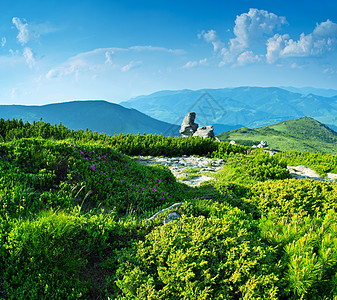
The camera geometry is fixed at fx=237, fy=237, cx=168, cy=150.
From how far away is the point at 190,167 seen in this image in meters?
10.6

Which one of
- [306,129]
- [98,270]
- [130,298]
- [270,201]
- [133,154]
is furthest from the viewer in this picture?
[306,129]

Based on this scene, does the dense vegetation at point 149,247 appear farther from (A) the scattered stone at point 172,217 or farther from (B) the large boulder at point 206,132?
(B) the large boulder at point 206,132

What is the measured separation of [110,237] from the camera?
390 cm

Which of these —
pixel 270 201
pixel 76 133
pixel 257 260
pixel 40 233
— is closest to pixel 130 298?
pixel 40 233

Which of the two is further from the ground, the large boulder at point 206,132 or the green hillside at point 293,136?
the large boulder at point 206,132

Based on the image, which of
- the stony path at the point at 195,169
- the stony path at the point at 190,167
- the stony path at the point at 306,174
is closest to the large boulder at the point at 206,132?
the stony path at the point at 190,167

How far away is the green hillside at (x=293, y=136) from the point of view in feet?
432

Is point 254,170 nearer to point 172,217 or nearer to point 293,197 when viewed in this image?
point 293,197

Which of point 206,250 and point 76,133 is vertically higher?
point 76,133

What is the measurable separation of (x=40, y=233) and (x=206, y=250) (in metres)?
2.26

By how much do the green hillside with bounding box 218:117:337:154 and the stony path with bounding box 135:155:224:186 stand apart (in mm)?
112764

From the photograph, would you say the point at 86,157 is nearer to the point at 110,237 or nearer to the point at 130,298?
the point at 110,237

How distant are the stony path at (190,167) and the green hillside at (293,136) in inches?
4440

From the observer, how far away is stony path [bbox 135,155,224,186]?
905 cm
